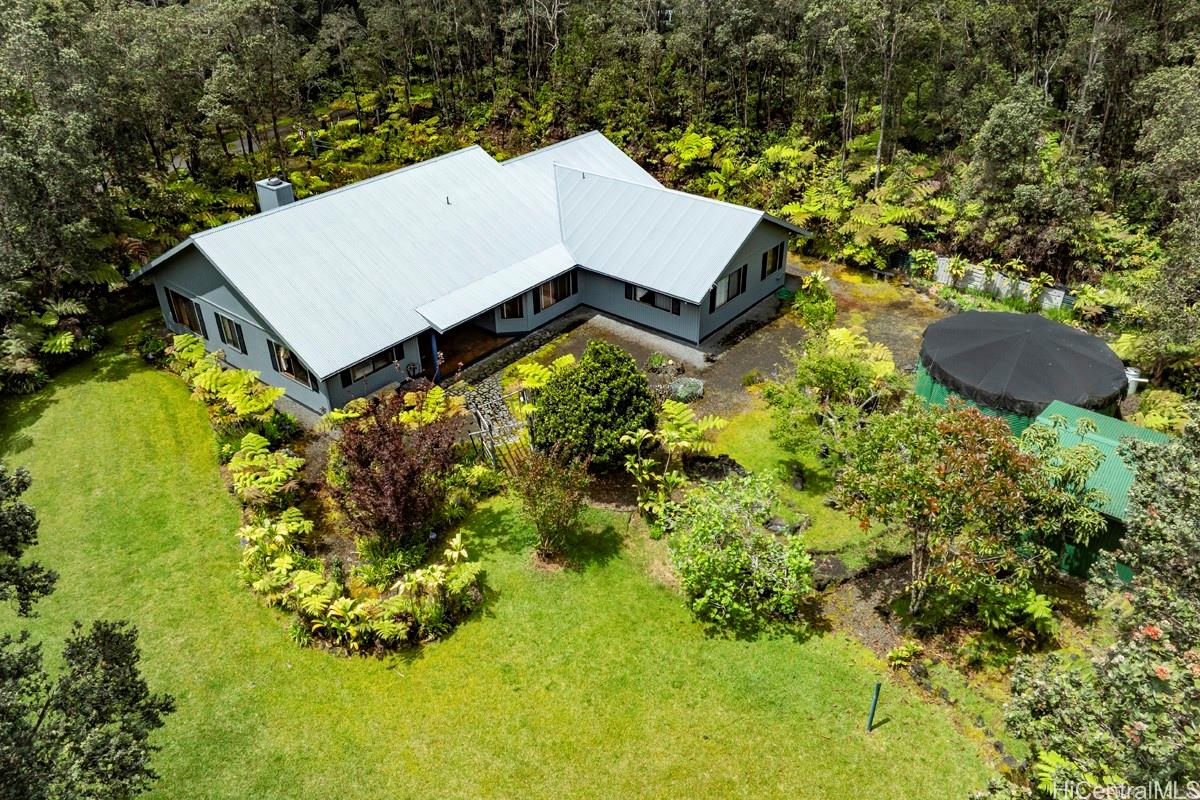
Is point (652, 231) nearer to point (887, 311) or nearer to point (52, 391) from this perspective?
point (887, 311)

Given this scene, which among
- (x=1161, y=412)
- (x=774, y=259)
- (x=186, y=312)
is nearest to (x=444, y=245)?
(x=186, y=312)

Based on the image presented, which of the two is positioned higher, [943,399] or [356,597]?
[943,399]

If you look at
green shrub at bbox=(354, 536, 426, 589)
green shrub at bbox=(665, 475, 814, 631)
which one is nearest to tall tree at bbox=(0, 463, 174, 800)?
green shrub at bbox=(354, 536, 426, 589)

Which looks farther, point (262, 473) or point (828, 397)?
point (828, 397)

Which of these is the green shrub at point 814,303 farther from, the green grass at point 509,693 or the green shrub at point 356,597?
the green shrub at point 356,597

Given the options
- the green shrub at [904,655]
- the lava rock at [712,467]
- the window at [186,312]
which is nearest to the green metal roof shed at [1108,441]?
the green shrub at [904,655]

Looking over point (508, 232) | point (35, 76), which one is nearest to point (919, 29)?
point (508, 232)

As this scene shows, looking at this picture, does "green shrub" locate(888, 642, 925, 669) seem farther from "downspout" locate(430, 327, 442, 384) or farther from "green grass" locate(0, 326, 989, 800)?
"downspout" locate(430, 327, 442, 384)

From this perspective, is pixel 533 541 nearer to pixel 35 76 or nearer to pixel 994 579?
pixel 994 579
